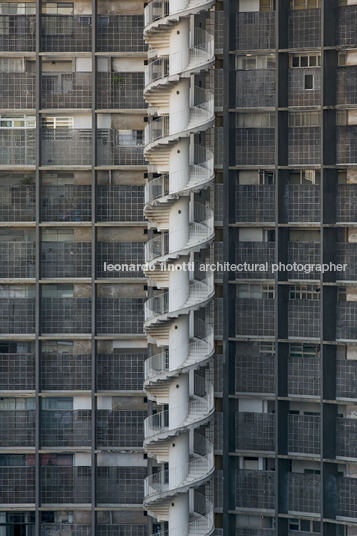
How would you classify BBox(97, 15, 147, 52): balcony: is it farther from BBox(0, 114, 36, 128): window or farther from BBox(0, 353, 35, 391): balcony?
BBox(0, 353, 35, 391): balcony

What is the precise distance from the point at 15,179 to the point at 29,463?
6.57 m

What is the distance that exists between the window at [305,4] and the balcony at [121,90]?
12.3 feet

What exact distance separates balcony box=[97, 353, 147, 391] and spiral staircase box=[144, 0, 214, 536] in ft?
5.02

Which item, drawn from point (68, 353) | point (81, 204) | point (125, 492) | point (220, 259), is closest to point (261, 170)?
point (220, 259)

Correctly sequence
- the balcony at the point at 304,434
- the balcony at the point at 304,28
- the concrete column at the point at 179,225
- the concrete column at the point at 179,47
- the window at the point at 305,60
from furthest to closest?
the window at the point at 305,60 → the balcony at the point at 304,434 → the balcony at the point at 304,28 → the concrete column at the point at 179,225 → the concrete column at the point at 179,47

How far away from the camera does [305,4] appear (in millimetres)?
24969

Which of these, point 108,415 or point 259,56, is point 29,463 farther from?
point 259,56

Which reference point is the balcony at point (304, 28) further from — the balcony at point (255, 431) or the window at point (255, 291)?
the balcony at point (255, 431)

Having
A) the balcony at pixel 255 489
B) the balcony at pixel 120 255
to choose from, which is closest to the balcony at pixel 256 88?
the balcony at pixel 120 255

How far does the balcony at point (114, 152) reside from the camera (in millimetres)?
25625

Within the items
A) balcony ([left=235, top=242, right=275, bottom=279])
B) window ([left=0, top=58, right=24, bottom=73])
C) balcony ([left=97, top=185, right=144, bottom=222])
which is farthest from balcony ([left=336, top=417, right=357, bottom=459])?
window ([left=0, top=58, right=24, bottom=73])

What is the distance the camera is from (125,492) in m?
25.6

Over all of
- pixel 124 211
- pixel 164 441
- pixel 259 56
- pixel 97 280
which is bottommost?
pixel 164 441

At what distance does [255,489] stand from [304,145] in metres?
7.80
